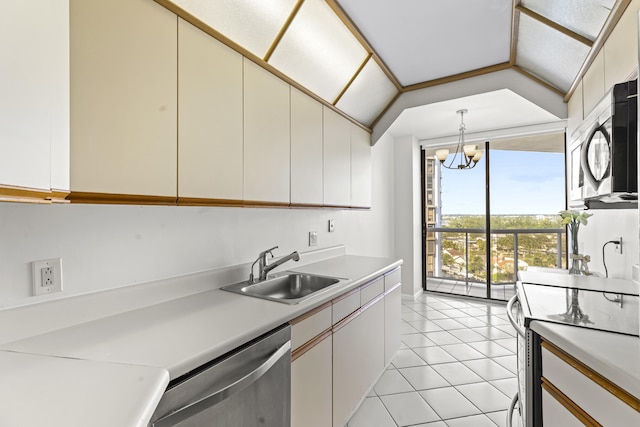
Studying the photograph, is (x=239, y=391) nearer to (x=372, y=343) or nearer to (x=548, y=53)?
(x=372, y=343)

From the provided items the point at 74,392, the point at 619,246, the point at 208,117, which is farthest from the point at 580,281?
the point at 74,392

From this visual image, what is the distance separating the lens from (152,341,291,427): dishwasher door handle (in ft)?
2.89

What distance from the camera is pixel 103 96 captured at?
104cm

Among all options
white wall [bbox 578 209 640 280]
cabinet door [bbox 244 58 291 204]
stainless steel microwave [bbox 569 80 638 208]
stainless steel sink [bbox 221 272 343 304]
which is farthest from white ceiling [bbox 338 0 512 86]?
stainless steel sink [bbox 221 272 343 304]

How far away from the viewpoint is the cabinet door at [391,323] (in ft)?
8.22

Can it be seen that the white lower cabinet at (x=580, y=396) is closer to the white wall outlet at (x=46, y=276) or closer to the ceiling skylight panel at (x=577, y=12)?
the white wall outlet at (x=46, y=276)

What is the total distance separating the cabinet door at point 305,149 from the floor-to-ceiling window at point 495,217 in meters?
3.12

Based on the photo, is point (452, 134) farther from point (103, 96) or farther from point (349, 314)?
point (103, 96)

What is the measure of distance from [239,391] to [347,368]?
0.97m

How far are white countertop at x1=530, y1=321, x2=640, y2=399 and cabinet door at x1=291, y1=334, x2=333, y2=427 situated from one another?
3.28 ft

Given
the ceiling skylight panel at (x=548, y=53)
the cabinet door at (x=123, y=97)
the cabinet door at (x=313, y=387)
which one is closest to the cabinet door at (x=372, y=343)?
the cabinet door at (x=313, y=387)

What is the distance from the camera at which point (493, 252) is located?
447 cm

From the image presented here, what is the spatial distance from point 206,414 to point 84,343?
484mm

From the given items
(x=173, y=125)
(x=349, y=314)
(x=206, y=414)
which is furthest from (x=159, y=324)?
(x=349, y=314)
